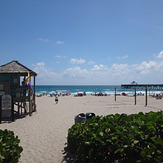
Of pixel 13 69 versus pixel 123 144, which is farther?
pixel 13 69

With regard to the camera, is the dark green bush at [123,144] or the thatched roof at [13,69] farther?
the thatched roof at [13,69]

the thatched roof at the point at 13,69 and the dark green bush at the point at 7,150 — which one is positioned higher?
the thatched roof at the point at 13,69

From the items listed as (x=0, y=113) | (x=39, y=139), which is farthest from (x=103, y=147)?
(x=0, y=113)

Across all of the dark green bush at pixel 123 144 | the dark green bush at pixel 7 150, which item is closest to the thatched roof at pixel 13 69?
the dark green bush at pixel 7 150

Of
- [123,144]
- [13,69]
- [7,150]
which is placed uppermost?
[13,69]

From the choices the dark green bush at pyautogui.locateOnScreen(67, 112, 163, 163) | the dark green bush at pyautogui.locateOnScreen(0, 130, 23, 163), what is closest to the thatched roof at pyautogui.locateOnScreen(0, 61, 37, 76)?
the dark green bush at pyautogui.locateOnScreen(0, 130, 23, 163)

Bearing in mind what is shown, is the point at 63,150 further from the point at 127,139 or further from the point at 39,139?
the point at 127,139

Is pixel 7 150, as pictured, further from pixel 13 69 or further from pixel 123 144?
pixel 13 69

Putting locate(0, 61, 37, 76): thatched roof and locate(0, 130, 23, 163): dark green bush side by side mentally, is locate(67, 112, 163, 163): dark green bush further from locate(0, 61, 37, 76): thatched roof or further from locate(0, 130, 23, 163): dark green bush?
locate(0, 61, 37, 76): thatched roof

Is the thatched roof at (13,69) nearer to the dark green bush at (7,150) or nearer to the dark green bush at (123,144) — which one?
the dark green bush at (7,150)

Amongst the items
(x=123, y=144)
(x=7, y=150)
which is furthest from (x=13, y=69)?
(x=123, y=144)

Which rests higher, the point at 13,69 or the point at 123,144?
the point at 13,69

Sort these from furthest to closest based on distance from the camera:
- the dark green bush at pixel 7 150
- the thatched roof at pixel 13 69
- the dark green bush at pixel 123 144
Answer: the thatched roof at pixel 13 69, the dark green bush at pixel 7 150, the dark green bush at pixel 123 144

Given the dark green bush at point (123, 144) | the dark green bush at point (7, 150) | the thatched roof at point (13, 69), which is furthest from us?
the thatched roof at point (13, 69)
